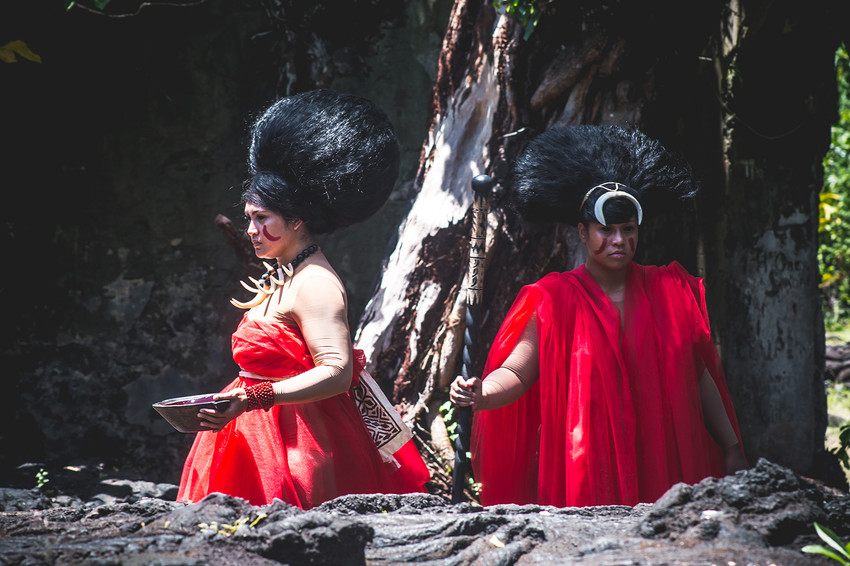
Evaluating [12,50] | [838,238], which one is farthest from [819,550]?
[838,238]

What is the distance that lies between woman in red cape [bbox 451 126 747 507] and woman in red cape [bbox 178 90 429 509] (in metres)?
0.39

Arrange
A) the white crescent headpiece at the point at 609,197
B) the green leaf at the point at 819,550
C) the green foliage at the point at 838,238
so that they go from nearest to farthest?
the green leaf at the point at 819,550 → the white crescent headpiece at the point at 609,197 → the green foliage at the point at 838,238

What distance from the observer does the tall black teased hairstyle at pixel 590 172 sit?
9.24 ft

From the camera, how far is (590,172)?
111 inches

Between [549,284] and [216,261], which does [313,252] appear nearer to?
Result: [549,284]

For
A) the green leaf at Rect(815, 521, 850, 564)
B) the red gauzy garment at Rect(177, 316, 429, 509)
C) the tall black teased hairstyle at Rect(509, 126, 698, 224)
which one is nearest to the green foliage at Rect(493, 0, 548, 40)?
the tall black teased hairstyle at Rect(509, 126, 698, 224)

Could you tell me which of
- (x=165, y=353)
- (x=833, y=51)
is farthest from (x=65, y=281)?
(x=833, y=51)

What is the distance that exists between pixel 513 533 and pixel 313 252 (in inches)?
46.6

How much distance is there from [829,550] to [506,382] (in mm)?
1241

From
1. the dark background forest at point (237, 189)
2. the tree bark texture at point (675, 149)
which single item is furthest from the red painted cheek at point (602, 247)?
the dark background forest at point (237, 189)

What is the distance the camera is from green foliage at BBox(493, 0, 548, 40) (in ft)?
10.8

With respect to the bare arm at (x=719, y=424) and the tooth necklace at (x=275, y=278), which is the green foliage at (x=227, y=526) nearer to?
the tooth necklace at (x=275, y=278)

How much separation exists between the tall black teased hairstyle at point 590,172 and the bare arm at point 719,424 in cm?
67

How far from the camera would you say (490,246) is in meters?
3.46
